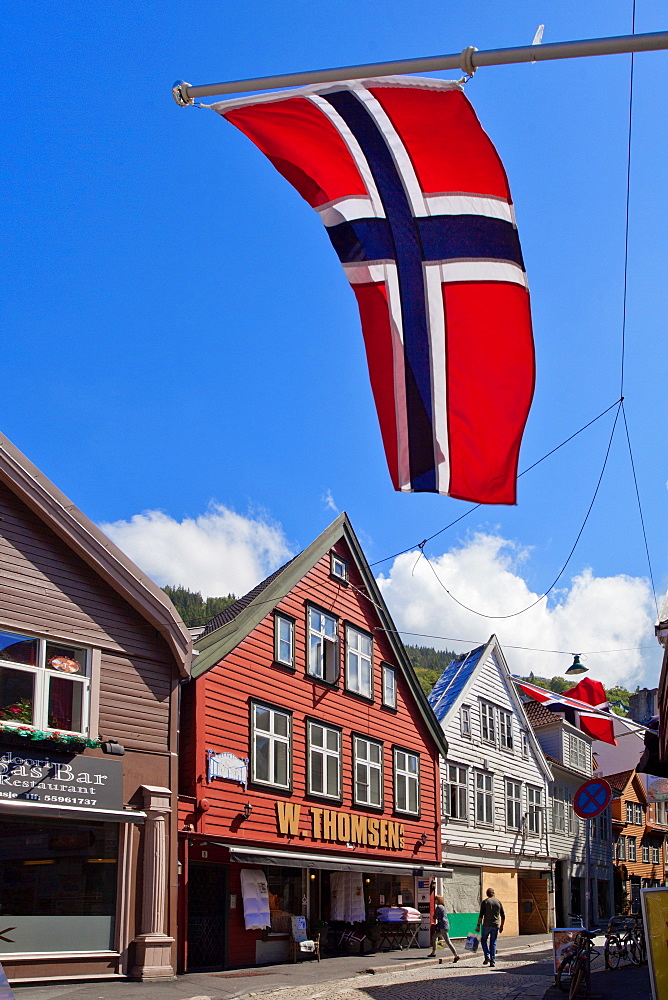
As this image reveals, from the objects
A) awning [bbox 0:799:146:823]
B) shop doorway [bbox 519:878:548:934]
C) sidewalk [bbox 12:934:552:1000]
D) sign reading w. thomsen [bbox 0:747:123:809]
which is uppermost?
sign reading w. thomsen [bbox 0:747:123:809]

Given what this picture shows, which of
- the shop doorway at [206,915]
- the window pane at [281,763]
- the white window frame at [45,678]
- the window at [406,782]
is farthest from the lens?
the window at [406,782]

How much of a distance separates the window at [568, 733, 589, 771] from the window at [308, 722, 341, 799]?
950 inches

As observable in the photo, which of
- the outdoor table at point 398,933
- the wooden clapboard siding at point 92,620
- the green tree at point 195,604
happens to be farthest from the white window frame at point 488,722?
the green tree at point 195,604

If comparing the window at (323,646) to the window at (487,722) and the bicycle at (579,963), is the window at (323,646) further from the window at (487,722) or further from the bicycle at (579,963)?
the window at (487,722)

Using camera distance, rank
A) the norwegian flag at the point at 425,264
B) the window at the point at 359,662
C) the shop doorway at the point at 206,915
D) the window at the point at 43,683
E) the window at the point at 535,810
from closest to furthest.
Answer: the norwegian flag at the point at 425,264 → the window at the point at 43,683 → the shop doorway at the point at 206,915 → the window at the point at 359,662 → the window at the point at 535,810

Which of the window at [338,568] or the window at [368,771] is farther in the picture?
the window at [338,568]

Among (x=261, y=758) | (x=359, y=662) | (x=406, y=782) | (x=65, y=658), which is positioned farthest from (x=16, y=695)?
(x=406, y=782)

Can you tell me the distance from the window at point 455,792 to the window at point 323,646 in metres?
8.97

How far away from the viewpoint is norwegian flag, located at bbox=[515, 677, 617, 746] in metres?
22.8

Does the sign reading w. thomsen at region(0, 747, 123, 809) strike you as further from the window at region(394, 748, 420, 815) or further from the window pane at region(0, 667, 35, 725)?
the window at region(394, 748, 420, 815)

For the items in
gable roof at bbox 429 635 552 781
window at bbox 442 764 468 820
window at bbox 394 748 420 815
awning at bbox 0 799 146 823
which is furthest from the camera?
gable roof at bbox 429 635 552 781

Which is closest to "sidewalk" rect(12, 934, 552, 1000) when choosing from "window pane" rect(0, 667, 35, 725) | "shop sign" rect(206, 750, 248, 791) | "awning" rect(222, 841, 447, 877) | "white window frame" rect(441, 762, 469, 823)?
"awning" rect(222, 841, 447, 877)

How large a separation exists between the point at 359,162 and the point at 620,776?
52.1 m

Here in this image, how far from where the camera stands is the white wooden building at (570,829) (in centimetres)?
4209
